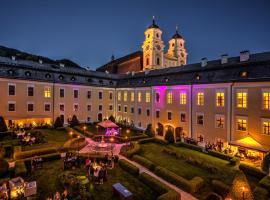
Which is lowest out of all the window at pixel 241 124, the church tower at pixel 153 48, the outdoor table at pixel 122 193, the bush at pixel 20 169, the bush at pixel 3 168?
the outdoor table at pixel 122 193

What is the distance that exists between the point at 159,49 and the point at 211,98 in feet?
103

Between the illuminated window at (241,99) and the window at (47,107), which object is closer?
the illuminated window at (241,99)

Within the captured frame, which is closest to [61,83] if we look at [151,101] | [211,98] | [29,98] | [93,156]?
[29,98]

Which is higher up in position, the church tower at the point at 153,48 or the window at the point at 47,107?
the church tower at the point at 153,48

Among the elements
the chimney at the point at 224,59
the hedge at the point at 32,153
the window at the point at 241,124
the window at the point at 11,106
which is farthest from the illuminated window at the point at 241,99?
the window at the point at 11,106

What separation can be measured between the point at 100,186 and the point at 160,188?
4573mm

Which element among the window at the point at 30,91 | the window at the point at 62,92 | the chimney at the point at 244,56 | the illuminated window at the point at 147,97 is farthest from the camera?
the window at the point at 62,92

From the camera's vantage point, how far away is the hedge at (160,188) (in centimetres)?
1034

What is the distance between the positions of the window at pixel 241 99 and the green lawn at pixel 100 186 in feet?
53.1

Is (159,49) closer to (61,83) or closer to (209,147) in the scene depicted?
(61,83)

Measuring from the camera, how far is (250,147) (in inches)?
752

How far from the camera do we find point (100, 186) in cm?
1255

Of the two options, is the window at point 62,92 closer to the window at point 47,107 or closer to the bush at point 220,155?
the window at point 47,107

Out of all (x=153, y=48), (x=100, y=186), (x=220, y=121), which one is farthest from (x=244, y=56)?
(x=153, y=48)
